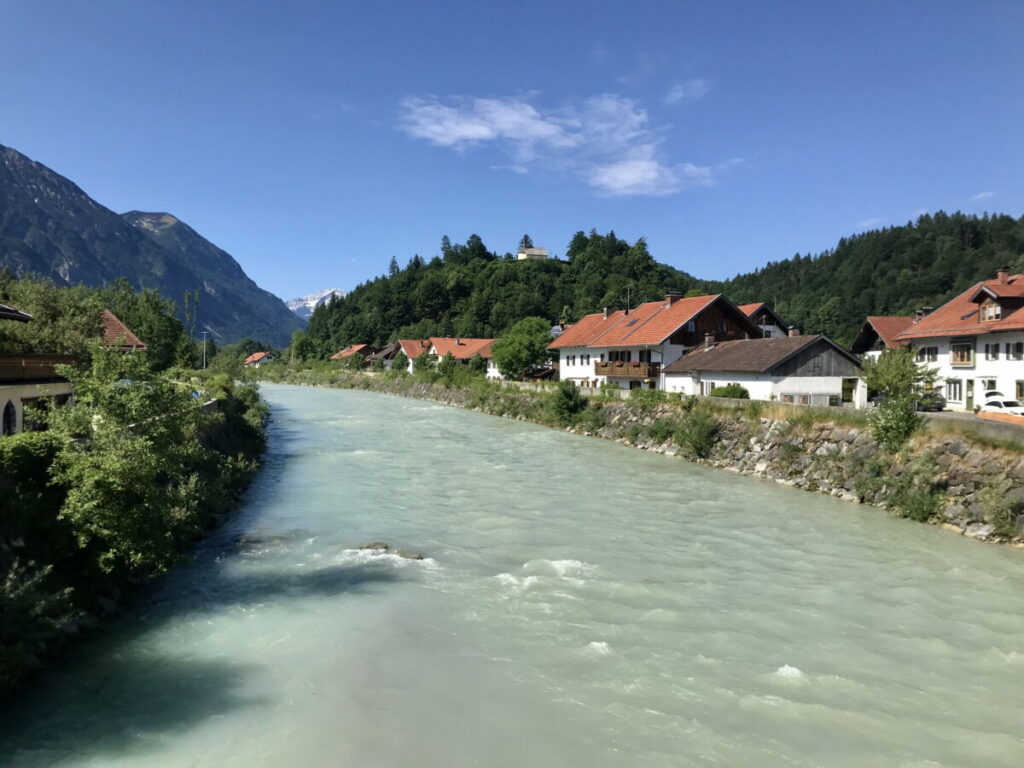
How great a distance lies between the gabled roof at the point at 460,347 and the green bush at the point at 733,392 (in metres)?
55.3

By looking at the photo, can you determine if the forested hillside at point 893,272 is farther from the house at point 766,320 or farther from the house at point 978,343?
the house at point 978,343

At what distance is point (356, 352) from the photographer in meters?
123

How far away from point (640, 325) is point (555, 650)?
41130 mm

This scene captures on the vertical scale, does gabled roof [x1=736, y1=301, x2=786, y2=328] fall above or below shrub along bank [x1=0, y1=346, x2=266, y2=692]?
above

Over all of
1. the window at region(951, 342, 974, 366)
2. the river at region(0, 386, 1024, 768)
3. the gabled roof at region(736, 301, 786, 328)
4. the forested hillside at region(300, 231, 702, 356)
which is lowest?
the river at region(0, 386, 1024, 768)

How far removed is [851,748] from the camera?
8375mm

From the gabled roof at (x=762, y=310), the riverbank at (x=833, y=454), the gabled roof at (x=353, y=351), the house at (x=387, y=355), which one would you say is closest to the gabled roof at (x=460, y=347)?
the house at (x=387, y=355)

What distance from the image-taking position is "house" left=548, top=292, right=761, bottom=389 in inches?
1746

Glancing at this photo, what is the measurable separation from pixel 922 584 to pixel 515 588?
9.17 metres

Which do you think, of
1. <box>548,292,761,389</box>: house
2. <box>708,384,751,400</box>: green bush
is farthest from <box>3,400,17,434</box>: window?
<box>548,292,761,389</box>: house

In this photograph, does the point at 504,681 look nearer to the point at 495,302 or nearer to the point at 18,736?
the point at 18,736

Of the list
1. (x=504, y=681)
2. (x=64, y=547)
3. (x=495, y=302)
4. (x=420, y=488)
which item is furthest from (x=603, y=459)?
(x=495, y=302)

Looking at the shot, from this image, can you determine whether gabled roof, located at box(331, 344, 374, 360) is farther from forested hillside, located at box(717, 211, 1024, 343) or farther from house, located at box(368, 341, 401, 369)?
forested hillside, located at box(717, 211, 1024, 343)

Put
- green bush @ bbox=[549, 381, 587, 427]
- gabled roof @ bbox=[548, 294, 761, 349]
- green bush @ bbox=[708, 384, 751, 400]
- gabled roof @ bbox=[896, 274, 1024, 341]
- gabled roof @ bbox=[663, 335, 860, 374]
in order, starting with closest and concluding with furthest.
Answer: gabled roof @ bbox=[896, 274, 1024, 341] → gabled roof @ bbox=[663, 335, 860, 374] → green bush @ bbox=[708, 384, 751, 400] → green bush @ bbox=[549, 381, 587, 427] → gabled roof @ bbox=[548, 294, 761, 349]
